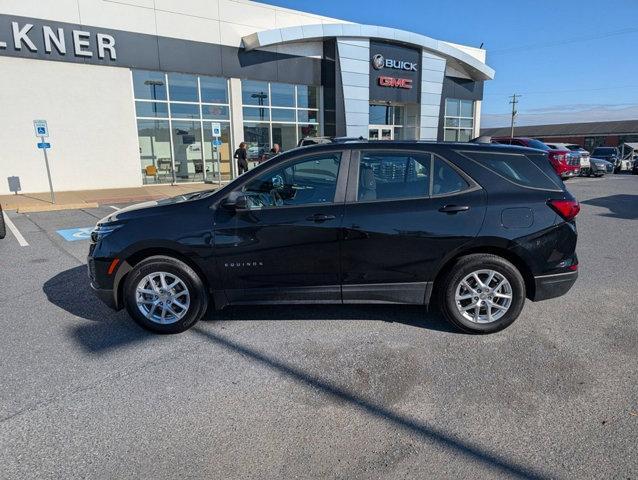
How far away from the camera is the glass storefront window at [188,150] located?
1809 cm

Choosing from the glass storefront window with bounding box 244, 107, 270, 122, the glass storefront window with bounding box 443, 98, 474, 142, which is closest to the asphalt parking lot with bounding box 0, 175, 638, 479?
the glass storefront window with bounding box 244, 107, 270, 122

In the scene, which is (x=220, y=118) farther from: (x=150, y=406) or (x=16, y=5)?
(x=150, y=406)

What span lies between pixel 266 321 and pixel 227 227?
1.04 meters

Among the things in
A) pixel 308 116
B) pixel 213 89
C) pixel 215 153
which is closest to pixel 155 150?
pixel 215 153

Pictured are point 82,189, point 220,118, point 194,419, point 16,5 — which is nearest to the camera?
point 194,419

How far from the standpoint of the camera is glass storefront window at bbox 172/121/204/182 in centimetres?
1809

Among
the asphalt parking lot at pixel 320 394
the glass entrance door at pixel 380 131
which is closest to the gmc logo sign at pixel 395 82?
the glass entrance door at pixel 380 131

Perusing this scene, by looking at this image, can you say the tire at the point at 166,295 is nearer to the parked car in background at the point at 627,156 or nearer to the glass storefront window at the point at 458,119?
the glass storefront window at the point at 458,119

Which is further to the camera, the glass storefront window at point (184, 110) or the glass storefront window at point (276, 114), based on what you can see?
the glass storefront window at point (276, 114)

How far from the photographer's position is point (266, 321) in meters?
4.26

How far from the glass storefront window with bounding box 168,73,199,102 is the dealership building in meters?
0.04

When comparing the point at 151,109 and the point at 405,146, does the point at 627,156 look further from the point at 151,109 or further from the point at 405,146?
the point at 405,146

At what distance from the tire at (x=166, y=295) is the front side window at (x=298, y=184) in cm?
91

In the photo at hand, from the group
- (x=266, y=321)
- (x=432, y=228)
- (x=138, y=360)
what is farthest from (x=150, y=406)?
(x=432, y=228)
